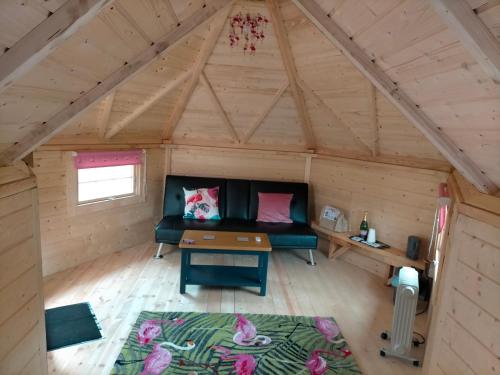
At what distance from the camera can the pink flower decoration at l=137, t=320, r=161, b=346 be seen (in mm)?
2481

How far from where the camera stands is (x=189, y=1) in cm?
200

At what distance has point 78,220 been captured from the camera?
11.9 feet

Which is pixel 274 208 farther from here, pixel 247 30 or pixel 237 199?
pixel 247 30

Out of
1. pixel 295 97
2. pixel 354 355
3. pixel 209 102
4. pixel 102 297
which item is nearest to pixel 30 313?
pixel 102 297

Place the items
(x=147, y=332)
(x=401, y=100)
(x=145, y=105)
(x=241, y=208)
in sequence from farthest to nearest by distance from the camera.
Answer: (x=241, y=208)
(x=145, y=105)
(x=147, y=332)
(x=401, y=100)

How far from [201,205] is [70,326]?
6.61ft

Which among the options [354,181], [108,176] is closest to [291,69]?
[354,181]

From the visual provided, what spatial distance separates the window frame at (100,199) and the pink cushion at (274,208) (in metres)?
1.54

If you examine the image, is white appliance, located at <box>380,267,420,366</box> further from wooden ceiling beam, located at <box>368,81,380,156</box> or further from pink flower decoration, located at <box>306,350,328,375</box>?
wooden ceiling beam, located at <box>368,81,380,156</box>

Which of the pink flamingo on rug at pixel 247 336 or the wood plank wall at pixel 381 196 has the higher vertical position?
the wood plank wall at pixel 381 196

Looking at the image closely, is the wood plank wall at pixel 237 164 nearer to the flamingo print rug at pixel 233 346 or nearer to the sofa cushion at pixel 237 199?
the sofa cushion at pixel 237 199

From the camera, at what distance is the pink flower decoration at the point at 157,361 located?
7.21 ft

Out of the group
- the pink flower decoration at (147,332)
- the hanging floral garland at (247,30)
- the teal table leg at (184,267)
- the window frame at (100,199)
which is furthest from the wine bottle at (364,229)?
the window frame at (100,199)

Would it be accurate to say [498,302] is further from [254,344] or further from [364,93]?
[364,93]
